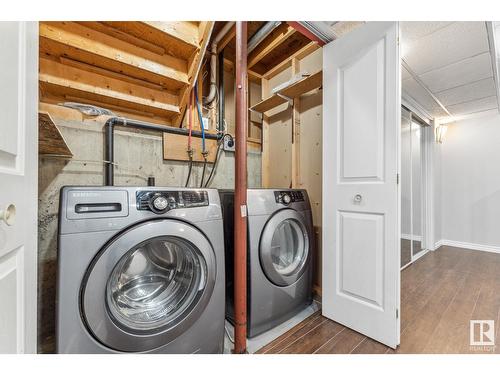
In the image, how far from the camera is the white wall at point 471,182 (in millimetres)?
3027

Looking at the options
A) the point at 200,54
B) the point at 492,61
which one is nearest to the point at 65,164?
the point at 200,54

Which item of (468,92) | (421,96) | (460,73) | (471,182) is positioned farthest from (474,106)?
(460,73)

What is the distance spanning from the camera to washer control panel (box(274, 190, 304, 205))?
1485 mm

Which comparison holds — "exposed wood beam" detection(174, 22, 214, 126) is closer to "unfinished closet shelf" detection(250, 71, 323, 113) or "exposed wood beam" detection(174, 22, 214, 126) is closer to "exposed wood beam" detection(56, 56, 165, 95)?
"exposed wood beam" detection(56, 56, 165, 95)

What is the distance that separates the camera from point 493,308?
5.36ft

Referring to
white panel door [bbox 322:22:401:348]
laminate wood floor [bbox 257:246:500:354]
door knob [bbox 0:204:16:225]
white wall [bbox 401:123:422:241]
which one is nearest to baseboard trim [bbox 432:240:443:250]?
white wall [bbox 401:123:422:241]

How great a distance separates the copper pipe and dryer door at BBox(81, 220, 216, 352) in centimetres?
19

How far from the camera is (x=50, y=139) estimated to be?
1037 mm

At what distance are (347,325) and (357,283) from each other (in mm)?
303

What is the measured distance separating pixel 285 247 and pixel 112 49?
1776 mm

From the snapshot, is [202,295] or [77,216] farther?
[202,295]

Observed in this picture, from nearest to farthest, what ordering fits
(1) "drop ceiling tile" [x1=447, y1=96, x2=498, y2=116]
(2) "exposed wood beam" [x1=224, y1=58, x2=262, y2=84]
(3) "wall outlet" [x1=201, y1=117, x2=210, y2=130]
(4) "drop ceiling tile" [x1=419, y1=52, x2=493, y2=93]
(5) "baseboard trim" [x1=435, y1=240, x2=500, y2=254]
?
(4) "drop ceiling tile" [x1=419, y1=52, x2=493, y2=93], (3) "wall outlet" [x1=201, y1=117, x2=210, y2=130], (2) "exposed wood beam" [x1=224, y1=58, x2=262, y2=84], (1) "drop ceiling tile" [x1=447, y1=96, x2=498, y2=116], (5) "baseboard trim" [x1=435, y1=240, x2=500, y2=254]
